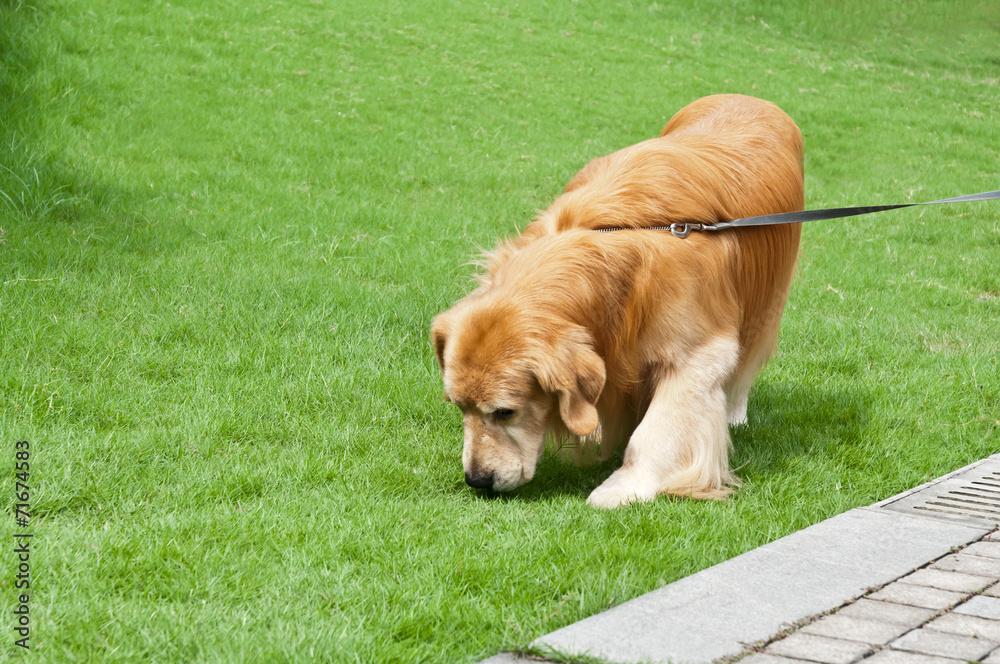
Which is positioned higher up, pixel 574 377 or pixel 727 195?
pixel 727 195

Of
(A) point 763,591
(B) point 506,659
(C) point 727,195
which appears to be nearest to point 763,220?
(C) point 727,195

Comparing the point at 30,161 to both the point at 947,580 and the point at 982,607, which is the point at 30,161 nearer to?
the point at 947,580

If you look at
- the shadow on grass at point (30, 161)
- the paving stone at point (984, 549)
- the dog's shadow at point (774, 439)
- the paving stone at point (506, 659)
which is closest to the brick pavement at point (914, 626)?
the paving stone at point (984, 549)

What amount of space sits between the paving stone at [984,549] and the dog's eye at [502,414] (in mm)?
1836

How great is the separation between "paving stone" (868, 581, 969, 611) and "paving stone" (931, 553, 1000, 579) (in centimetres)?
24

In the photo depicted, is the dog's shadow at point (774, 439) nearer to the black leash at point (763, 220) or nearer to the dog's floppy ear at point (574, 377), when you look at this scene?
the dog's floppy ear at point (574, 377)

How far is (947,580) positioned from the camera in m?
3.25

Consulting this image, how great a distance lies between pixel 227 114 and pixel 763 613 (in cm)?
972

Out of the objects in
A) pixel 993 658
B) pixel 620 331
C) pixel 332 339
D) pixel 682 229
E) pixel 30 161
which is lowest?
pixel 332 339

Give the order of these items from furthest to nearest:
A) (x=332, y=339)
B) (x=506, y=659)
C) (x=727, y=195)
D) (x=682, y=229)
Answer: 1. (x=332, y=339)
2. (x=727, y=195)
3. (x=682, y=229)
4. (x=506, y=659)

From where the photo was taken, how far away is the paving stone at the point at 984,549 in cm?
352

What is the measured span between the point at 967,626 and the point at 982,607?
0.19m

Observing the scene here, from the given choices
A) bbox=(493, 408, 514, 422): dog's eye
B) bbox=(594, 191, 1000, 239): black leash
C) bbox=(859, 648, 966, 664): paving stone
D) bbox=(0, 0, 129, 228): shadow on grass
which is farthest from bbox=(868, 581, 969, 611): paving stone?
bbox=(0, 0, 129, 228): shadow on grass

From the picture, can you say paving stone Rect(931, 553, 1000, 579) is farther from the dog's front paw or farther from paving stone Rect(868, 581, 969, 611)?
the dog's front paw
